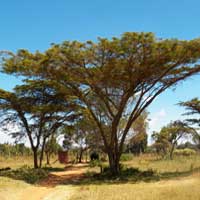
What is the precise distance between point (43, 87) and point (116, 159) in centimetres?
780

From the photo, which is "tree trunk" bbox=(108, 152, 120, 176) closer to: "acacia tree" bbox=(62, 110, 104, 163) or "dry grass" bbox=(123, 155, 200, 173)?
"dry grass" bbox=(123, 155, 200, 173)

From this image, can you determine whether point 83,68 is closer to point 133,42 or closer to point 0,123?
point 133,42

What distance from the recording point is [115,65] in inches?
755

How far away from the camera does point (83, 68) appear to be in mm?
20094

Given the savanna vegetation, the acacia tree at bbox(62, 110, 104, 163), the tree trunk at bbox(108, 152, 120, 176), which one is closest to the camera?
the savanna vegetation

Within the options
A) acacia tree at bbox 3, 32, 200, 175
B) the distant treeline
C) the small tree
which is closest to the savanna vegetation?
acacia tree at bbox 3, 32, 200, 175

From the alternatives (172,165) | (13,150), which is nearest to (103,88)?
(172,165)

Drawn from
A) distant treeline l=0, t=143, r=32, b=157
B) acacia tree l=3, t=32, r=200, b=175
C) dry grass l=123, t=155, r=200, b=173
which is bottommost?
dry grass l=123, t=155, r=200, b=173

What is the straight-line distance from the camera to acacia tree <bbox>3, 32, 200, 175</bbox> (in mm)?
18375

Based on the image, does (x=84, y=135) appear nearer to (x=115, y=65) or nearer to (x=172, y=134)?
(x=172, y=134)

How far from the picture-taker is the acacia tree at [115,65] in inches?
723

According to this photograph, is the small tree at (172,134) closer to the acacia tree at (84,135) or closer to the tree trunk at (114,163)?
the acacia tree at (84,135)

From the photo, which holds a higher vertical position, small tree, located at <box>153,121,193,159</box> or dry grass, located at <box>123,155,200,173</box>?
small tree, located at <box>153,121,193,159</box>

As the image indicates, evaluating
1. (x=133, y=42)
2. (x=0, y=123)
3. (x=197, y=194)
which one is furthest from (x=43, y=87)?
(x=197, y=194)
